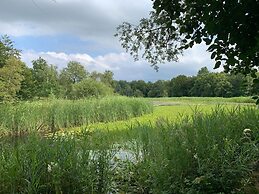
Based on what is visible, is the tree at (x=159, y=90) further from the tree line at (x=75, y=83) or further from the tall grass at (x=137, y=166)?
the tall grass at (x=137, y=166)

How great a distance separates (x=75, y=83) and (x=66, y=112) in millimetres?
13080

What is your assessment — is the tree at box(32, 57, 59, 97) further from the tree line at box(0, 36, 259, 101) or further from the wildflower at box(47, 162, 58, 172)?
the wildflower at box(47, 162, 58, 172)

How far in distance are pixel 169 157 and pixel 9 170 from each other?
161 cm

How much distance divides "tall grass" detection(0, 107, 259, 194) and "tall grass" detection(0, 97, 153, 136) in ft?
17.4

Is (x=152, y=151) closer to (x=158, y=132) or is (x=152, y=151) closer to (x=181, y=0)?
(x=158, y=132)

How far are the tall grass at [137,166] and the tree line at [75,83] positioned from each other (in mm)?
784


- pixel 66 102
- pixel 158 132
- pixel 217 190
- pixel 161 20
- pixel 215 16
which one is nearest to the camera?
pixel 215 16

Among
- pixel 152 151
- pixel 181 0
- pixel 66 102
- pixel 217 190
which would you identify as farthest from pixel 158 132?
pixel 66 102

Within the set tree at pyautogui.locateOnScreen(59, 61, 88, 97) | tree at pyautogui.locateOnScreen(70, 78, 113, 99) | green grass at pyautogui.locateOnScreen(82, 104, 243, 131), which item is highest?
tree at pyautogui.locateOnScreen(59, 61, 88, 97)

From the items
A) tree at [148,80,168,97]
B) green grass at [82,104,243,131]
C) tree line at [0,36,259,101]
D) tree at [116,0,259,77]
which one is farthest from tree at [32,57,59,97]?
tree at [116,0,259,77]

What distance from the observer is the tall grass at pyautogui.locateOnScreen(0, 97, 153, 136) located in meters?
9.52

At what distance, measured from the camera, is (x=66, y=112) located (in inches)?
480

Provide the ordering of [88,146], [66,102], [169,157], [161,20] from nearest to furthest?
[169,157] < [88,146] < [161,20] < [66,102]

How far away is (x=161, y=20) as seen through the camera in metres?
3.98
